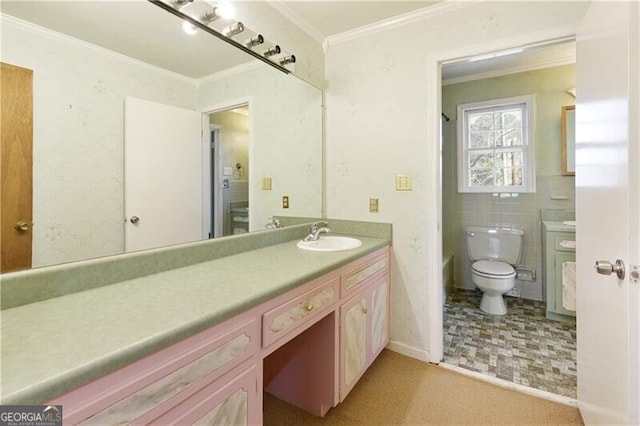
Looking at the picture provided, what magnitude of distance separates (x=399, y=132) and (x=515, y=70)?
1886 millimetres

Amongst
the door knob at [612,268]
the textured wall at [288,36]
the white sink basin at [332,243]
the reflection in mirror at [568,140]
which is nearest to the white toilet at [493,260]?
the reflection in mirror at [568,140]

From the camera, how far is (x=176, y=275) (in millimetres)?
1220

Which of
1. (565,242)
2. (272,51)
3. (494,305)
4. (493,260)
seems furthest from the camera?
(493,260)

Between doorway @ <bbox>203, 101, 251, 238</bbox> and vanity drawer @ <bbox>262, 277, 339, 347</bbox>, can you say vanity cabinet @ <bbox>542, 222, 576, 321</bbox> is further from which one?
doorway @ <bbox>203, 101, 251, 238</bbox>

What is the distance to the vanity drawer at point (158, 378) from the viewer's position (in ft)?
2.00

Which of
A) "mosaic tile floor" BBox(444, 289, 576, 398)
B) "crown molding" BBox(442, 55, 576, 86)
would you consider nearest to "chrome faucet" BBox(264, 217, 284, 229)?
"mosaic tile floor" BBox(444, 289, 576, 398)

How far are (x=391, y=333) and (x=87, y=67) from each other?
2.21 m

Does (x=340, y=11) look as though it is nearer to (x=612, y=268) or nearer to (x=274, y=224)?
(x=274, y=224)

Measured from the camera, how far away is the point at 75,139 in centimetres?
107

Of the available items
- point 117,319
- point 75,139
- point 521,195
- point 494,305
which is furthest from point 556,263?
point 75,139

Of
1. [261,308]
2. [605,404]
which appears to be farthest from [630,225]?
[261,308]

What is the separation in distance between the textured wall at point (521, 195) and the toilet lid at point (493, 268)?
363mm

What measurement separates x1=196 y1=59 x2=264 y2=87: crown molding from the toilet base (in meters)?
2.73

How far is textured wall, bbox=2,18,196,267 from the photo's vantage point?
99 cm
